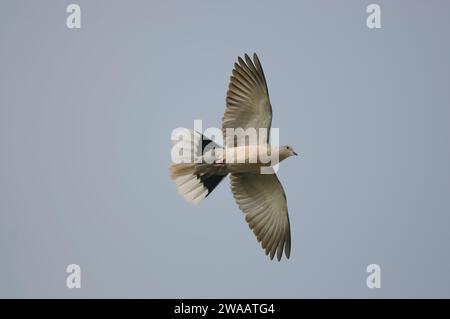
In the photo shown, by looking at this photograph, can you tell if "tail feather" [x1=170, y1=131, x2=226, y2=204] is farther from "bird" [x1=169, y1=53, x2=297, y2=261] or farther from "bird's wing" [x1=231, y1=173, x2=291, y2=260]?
"bird's wing" [x1=231, y1=173, x2=291, y2=260]

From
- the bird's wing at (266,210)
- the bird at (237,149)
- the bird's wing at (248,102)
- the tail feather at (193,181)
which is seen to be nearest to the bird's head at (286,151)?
the bird at (237,149)

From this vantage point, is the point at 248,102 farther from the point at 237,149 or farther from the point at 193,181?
the point at 193,181

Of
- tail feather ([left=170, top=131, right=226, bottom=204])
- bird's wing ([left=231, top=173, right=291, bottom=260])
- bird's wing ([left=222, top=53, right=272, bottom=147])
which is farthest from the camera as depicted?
bird's wing ([left=231, top=173, right=291, bottom=260])

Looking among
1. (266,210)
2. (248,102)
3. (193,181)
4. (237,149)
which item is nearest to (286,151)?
(237,149)

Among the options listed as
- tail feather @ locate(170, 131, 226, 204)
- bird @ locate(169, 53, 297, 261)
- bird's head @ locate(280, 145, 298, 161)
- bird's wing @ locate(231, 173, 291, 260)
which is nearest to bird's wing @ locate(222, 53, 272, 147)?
bird @ locate(169, 53, 297, 261)

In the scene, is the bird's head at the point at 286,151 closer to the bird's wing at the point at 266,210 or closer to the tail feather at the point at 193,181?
the bird's wing at the point at 266,210
